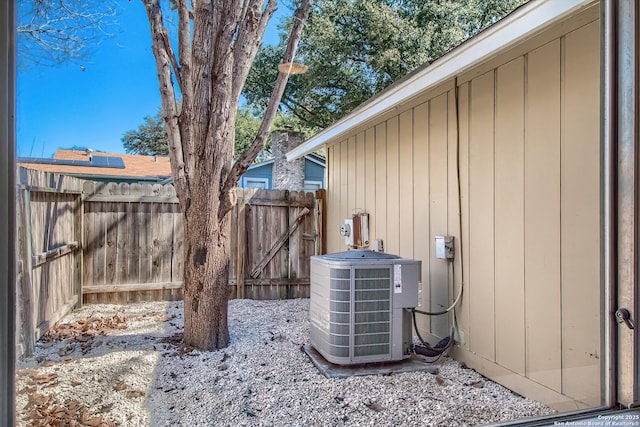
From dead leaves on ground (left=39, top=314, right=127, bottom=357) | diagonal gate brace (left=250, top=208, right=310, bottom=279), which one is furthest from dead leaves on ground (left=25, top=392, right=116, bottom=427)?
diagonal gate brace (left=250, top=208, right=310, bottom=279)

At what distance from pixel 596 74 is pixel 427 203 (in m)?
1.60

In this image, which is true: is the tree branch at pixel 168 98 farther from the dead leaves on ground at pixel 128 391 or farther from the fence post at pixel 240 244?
the fence post at pixel 240 244

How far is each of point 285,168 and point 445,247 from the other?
4.16 m

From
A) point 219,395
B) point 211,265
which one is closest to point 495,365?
point 219,395

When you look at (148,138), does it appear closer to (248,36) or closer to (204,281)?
(248,36)

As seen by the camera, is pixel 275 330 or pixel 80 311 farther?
pixel 80 311

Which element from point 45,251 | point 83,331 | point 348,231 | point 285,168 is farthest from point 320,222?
point 45,251

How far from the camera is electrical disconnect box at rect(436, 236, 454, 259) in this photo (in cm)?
297

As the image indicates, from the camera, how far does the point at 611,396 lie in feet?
4.85

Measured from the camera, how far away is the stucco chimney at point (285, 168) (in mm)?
6172

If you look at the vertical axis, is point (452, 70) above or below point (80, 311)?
above

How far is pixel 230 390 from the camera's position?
7.84ft

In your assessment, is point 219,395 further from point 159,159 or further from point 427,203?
point 159,159

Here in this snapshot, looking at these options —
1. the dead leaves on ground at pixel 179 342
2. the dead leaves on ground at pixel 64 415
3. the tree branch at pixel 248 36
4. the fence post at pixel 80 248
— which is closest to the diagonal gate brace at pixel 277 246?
the dead leaves on ground at pixel 179 342
